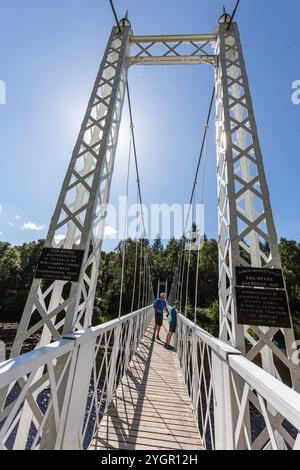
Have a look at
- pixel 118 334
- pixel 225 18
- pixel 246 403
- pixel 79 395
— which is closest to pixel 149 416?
pixel 118 334

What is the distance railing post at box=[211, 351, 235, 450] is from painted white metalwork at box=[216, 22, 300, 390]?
0.25 meters

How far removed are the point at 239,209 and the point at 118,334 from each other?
2304 mm

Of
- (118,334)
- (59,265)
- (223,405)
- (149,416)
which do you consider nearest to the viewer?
(223,405)

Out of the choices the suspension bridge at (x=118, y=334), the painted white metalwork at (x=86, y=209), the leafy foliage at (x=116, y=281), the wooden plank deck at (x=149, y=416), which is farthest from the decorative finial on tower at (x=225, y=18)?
the leafy foliage at (x=116, y=281)

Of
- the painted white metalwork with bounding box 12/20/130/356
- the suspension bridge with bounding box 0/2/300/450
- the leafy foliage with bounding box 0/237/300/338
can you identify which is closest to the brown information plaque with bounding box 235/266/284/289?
the suspension bridge with bounding box 0/2/300/450

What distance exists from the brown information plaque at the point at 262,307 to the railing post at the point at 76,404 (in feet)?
4.34

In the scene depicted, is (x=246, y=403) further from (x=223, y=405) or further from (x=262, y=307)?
(x=262, y=307)

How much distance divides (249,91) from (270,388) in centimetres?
322

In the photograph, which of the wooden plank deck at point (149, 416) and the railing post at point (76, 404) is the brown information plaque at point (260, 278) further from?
the wooden plank deck at point (149, 416)

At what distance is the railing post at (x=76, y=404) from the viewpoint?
5.17ft

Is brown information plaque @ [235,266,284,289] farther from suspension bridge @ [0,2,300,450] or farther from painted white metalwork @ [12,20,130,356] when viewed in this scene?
painted white metalwork @ [12,20,130,356]

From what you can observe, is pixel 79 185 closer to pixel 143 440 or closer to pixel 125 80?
pixel 125 80

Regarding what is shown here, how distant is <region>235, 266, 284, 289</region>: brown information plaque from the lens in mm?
2072

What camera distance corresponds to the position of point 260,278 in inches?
82.4
